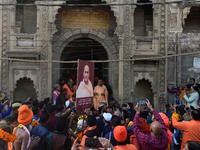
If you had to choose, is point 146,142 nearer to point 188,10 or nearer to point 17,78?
point 17,78

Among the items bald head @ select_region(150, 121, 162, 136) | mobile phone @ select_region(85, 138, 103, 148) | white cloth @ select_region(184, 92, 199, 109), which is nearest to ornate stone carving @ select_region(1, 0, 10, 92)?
white cloth @ select_region(184, 92, 199, 109)

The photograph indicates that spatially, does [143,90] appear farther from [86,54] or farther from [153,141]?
[153,141]

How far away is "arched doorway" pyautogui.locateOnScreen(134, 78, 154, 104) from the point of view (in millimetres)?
11680

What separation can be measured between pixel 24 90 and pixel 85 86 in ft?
23.4

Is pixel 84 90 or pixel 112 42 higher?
pixel 112 42

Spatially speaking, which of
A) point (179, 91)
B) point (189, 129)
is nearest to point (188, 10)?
point (179, 91)

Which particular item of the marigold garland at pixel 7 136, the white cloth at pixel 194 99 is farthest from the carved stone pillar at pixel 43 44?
the marigold garland at pixel 7 136

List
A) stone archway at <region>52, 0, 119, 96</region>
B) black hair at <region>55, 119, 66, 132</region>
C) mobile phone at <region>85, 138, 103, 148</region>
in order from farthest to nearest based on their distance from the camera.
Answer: stone archway at <region>52, 0, 119, 96</region>, black hair at <region>55, 119, 66, 132</region>, mobile phone at <region>85, 138, 103, 148</region>

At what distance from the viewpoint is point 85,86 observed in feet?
16.3

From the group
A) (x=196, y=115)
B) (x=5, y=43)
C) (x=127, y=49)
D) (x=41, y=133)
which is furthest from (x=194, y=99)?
(x=5, y=43)

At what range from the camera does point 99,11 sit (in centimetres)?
1196

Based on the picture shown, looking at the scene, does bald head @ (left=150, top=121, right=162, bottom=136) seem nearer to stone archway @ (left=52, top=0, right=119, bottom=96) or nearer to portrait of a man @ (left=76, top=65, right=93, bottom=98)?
portrait of a man @ (left=76, top=65, right=93, bottom=98)

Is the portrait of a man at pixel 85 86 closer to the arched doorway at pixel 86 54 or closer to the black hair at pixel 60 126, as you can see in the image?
the black hair at pixel 60 126

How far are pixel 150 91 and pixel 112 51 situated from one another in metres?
2.87
